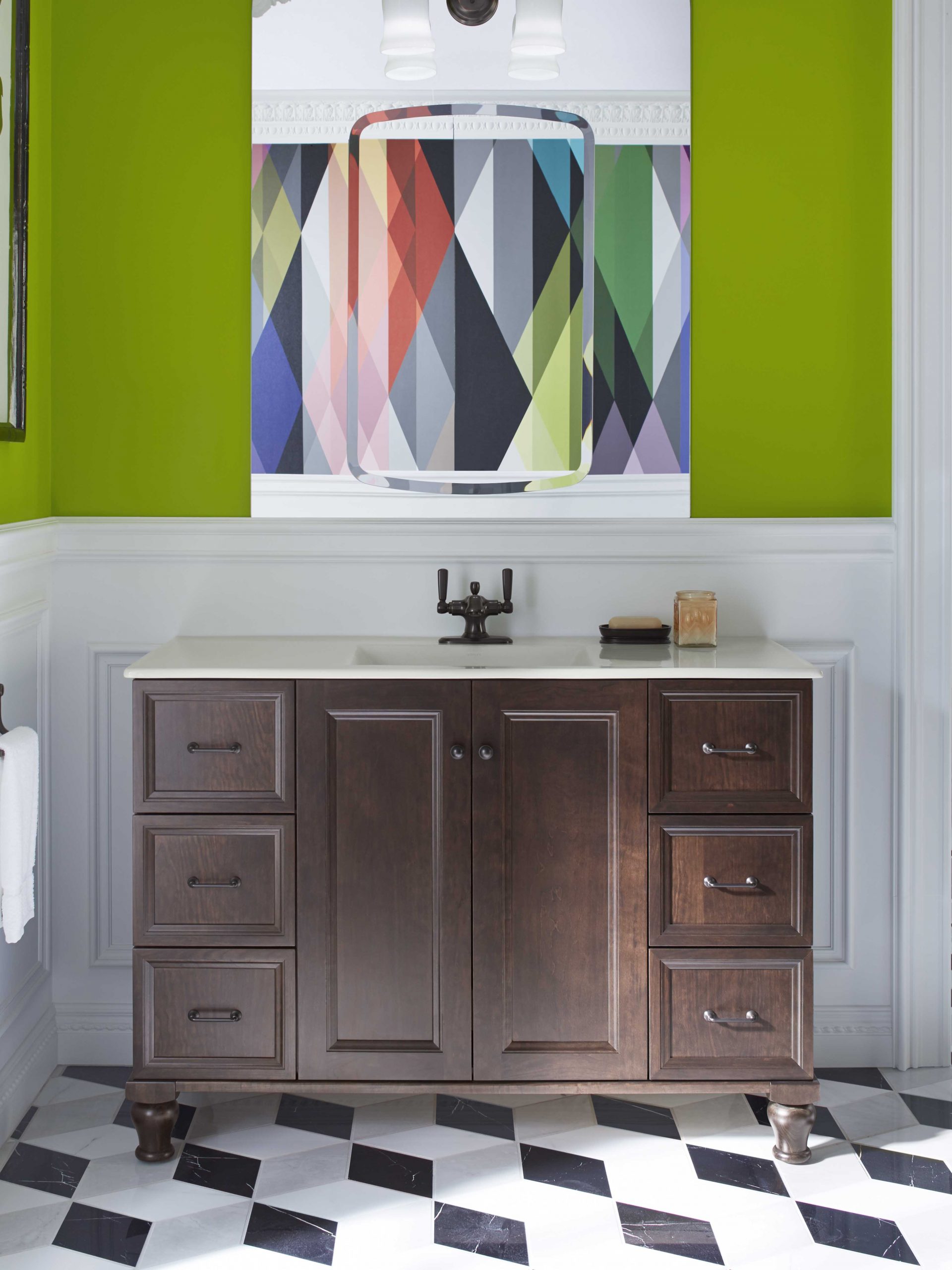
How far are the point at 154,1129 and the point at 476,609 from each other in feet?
3.94

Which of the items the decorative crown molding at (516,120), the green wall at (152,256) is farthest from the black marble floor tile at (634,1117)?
the decorative crown molding at (516,120)

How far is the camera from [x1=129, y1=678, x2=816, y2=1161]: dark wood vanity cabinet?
2115 mm

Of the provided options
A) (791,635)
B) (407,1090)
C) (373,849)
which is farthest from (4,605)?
(791,635)

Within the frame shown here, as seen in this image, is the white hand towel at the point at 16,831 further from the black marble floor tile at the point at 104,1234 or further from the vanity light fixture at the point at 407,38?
the vanity light fixture at the point at 407,38

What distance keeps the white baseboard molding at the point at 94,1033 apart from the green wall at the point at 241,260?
1.14 metres

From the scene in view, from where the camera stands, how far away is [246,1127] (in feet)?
7.48

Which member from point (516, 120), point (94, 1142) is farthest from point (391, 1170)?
point (516, 120)

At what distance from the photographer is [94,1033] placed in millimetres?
2613

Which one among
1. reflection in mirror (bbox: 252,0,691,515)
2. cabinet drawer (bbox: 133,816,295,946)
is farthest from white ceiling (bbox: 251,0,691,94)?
cabinet drawer (bbox: 133,816,295,946)

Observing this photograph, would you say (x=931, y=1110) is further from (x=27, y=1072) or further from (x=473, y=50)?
(x=473, y=50)

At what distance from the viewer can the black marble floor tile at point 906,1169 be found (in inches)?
81.8

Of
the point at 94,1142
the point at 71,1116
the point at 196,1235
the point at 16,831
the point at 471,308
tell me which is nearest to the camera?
the point at 196,1235

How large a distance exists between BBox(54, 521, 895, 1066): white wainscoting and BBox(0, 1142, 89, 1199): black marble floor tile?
418mm

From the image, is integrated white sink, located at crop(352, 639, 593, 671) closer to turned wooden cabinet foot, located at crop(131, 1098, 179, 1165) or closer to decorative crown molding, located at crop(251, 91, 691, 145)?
turned wooden cabinet foot, located at crop(131, 1098, 179, 1165)
